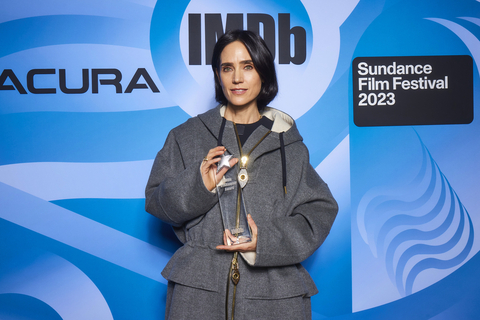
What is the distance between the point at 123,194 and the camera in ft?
5.73

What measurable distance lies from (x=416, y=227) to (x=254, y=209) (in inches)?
37.9

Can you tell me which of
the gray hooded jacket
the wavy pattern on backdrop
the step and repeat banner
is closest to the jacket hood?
the gray hooded jacket

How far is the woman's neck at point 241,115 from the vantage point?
4.49ft

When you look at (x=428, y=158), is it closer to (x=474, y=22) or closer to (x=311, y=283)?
(x=474, y=22)

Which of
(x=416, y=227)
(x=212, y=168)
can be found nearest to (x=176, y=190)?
(x=212, y=168)

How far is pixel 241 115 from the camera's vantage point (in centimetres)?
137

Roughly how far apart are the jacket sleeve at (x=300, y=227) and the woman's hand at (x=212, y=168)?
187 mm

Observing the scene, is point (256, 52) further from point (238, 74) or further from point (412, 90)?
point (412, 90)

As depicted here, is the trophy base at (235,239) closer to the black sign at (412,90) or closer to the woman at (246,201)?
the woman at (246,201)

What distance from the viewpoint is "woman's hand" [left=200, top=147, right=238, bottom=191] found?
3.70 ft

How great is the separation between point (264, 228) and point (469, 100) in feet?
4.24

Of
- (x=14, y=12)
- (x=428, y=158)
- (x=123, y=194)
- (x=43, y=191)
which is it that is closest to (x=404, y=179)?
(x=428, y=158)

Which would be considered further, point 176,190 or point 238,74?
point 238,74

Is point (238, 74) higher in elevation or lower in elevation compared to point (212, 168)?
higher
